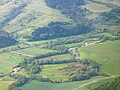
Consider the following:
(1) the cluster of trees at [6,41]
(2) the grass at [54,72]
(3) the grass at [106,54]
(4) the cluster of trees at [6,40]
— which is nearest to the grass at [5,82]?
(2) the grass at [54,72]

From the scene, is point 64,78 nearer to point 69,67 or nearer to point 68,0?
point 69,67

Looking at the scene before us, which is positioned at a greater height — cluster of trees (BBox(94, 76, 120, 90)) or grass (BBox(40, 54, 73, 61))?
cluster of trees (BBox(94, 76, 120, 90))

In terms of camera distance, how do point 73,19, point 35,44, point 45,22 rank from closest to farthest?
point 35,44 < point 45,22 < point 73,19

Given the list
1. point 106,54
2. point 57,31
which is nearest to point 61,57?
point 106,54

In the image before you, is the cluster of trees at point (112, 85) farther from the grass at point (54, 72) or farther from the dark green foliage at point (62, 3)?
the dark green foliage at point (62, 3)

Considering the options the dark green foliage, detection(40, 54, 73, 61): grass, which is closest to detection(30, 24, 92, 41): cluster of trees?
the dark green foliage

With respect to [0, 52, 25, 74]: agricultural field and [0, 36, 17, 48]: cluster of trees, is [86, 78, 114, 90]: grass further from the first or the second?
[0, 36, 17, 48]: cluster of trees

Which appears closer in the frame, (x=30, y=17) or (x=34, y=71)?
(x=34, y=71)

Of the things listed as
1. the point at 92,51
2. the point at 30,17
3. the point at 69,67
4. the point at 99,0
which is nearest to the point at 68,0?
the point at 99,0
